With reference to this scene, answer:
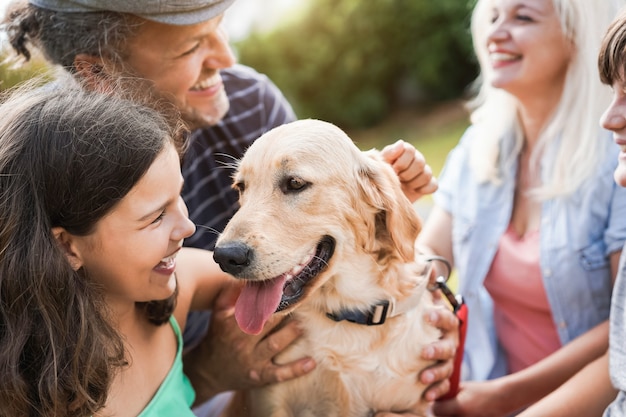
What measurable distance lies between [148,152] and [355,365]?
3.24 feet

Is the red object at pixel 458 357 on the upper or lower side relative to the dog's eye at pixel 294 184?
lower

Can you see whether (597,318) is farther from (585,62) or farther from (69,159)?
(69,159)

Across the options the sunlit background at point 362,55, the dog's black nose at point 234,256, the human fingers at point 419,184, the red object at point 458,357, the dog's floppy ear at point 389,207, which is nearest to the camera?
the dog's black nose at point 234,256

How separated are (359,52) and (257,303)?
8.46 meters

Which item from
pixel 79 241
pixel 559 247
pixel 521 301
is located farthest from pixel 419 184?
pixel 79 241

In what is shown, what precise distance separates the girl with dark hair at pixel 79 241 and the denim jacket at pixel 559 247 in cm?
143

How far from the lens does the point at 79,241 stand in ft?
6.88

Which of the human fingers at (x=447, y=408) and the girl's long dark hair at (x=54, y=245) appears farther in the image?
the human fingers at (x=447, y=408)

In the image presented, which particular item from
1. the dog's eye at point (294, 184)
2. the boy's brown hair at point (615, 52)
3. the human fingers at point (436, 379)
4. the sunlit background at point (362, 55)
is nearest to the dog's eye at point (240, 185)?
the dog's eye at point (294, 184)

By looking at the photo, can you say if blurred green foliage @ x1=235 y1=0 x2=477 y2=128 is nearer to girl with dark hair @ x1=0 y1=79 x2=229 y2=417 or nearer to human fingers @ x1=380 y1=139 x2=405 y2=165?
human fingers @ x1=380 y1=139 x2=405 y2=165

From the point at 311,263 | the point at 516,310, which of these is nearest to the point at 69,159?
the point at 311,263

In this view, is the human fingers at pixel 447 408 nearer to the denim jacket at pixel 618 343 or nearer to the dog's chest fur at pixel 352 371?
the dog's chest fur at pixel 352 371

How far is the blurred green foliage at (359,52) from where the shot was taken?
10039 millimetres

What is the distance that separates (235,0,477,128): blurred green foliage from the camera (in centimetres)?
1004
